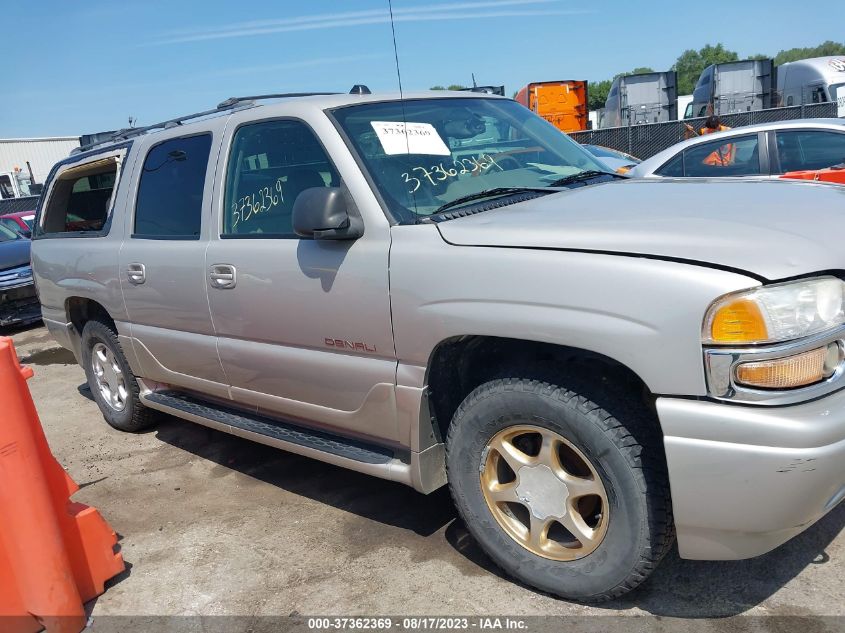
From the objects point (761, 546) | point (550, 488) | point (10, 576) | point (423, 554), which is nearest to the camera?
point (761, 546)

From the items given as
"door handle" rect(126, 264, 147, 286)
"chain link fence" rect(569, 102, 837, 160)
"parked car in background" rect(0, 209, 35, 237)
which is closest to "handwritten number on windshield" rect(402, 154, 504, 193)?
"door handle" rect(126, 264, 147, 286)

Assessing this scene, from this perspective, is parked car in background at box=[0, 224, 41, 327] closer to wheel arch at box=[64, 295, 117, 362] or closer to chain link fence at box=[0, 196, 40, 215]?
wheel arch at box=[64, 295, 117, 362]

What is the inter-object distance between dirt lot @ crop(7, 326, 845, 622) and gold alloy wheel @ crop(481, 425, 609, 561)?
0.23 metres

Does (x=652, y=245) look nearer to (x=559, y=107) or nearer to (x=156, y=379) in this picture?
(x=156, y=379)

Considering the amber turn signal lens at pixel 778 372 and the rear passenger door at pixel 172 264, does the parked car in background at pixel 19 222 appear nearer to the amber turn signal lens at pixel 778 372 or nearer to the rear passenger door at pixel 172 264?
the rear passenger door at pixel 172 264

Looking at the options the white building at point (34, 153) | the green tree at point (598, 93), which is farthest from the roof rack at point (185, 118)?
the green tree at point (598, 93)

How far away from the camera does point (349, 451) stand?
3182 mm

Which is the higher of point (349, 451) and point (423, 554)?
point (349, 451)

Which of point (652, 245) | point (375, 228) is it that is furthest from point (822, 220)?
point (375, 228)

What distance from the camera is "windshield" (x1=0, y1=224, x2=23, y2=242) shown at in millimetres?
10812

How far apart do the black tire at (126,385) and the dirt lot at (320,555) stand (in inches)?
14.1

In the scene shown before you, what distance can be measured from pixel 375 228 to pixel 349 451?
3.28 ft

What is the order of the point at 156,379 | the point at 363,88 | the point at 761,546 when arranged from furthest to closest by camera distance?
the point at 156,379, the point at 363,88, the point at 761,546

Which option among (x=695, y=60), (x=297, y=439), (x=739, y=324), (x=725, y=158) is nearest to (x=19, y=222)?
(x=297, y=439)
